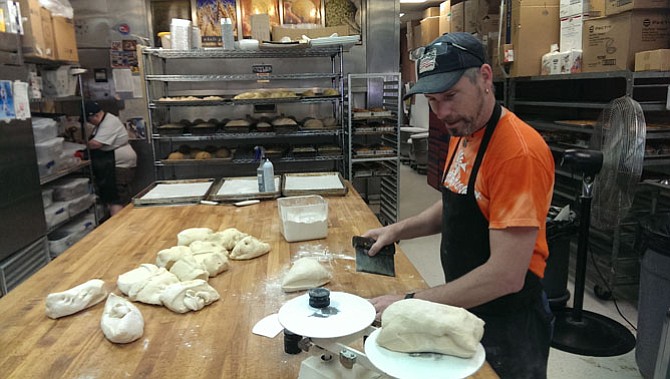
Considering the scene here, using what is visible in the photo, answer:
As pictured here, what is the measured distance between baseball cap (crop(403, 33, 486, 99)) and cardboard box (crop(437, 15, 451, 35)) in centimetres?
416

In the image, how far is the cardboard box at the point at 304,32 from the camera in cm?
443

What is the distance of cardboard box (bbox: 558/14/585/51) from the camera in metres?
3.17

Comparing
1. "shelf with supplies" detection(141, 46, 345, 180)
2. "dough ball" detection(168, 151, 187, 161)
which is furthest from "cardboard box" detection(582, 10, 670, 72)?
"dough ball" detection(168, 151, 187, 161)

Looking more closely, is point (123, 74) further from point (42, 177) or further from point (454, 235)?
point (454, 235)

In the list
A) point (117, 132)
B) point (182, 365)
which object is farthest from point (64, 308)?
point (117, 132)

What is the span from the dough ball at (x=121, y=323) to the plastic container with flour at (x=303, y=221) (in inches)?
29.4

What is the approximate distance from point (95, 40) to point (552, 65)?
169 inches

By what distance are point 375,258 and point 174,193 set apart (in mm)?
1645

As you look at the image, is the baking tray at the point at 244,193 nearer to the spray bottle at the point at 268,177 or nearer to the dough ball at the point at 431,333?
the spray bottle at the point at 268,177

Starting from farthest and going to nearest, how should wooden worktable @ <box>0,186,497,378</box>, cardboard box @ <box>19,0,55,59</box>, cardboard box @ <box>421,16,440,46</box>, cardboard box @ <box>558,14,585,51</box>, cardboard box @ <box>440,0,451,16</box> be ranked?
cardboard box @ <box>421,16,440,46</box> < cardboard box @ <box>440,0,451,16</box> < cardboard box @ <box>19,0,55,59</box> < cardboard box @ <box>558,14,585,51</box> < wooden worktable @ <box>0,186,497,378</box>

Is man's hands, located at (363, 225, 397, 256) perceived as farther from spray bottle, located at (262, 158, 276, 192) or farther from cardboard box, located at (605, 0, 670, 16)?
cardboard box, located at (605, 0, 670, 16)

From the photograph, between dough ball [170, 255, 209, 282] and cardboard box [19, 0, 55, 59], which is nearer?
dough ball [170, 255, 209, 282]

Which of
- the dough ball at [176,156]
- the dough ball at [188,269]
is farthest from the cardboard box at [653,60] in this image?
the dough ball at [176,156]

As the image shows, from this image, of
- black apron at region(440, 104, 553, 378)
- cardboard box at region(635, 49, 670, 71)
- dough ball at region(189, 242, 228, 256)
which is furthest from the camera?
cardboard box at region(635, 49, 670, 71)
